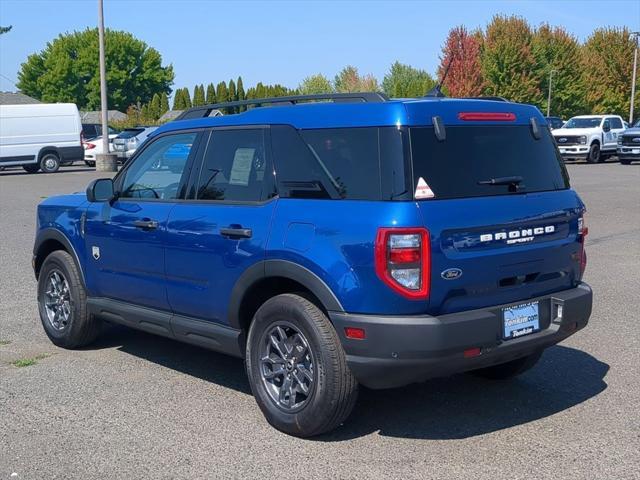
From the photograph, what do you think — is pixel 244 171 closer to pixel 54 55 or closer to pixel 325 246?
pixel 325 246

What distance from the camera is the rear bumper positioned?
4230mm

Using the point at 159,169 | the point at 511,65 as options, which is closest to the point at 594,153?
the point at 159,169

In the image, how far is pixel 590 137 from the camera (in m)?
33.6

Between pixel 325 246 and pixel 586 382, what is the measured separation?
2.40m

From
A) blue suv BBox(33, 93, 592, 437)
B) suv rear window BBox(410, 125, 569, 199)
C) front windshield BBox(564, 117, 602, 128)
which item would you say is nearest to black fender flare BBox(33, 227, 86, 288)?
blue suv BBox(33, 93, 592, 437)

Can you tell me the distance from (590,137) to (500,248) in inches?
1220

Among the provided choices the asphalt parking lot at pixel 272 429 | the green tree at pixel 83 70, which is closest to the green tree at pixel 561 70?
the green tree at pixel 83 70

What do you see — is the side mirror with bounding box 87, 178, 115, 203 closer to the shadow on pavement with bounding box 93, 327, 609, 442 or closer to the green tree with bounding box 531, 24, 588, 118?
the shadow on pavement with bounding box 93, 327, 609, 442

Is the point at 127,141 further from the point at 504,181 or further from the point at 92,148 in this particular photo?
the point at 504,181

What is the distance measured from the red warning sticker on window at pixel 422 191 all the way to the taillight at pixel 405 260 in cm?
20

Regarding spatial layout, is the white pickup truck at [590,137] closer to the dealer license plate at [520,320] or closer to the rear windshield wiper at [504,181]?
the rear windshield wiper at [504,181]

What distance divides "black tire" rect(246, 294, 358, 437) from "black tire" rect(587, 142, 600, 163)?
103 ft

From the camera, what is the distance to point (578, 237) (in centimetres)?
513

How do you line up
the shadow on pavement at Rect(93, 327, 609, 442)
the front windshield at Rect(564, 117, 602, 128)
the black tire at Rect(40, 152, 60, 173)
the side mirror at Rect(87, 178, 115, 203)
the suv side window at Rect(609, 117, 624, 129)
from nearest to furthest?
the shadow on pavement at Rect(93, 327, 609, 442) → the side mirror at Rect(87, 178, 115, 203) → the black tire at Rect(40, 152, 60, 173) → the front windshield at Rect(564, 117, 602, 128) → the suv side window at Rect(609, 117, 624, 129)
